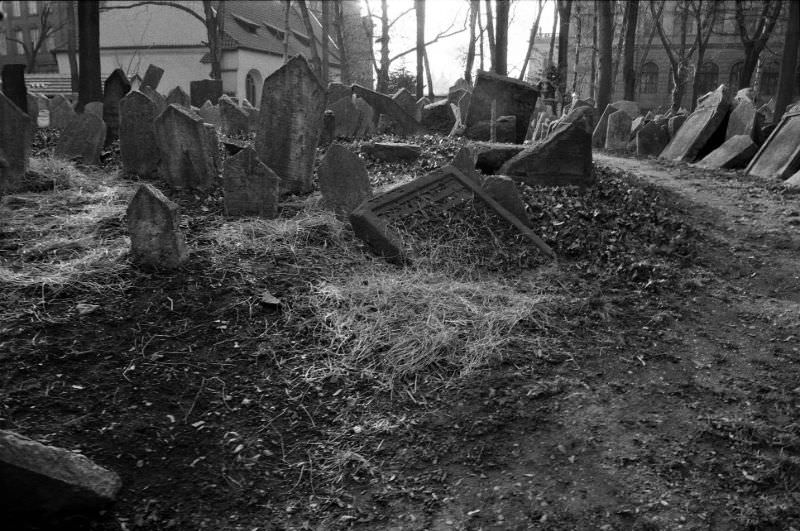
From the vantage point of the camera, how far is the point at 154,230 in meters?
4.27

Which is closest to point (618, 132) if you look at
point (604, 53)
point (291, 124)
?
point (604, 53)

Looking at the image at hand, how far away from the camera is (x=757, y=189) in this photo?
25.1 feet

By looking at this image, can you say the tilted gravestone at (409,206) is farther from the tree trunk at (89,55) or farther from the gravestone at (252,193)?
the tree trunk at (89,55)

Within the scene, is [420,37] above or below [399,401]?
above

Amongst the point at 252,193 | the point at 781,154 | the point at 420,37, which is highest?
the point at 420,37

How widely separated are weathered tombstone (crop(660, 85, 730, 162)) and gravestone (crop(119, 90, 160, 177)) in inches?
306

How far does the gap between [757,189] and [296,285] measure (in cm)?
582

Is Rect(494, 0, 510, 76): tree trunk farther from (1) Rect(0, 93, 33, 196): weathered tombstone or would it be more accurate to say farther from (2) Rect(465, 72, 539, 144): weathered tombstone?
(1) Rect(0, 93, 33, 196): weathered tombstone

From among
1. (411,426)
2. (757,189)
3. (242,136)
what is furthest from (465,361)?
(242,136)

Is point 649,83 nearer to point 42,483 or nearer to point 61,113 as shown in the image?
point 61,113

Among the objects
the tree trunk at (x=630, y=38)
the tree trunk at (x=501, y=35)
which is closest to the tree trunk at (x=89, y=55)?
the tree trunk at (x=501, y=35)

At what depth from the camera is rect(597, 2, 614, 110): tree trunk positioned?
15.8m

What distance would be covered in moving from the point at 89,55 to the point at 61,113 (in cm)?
248

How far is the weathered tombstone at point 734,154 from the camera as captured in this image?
30.1 feet
